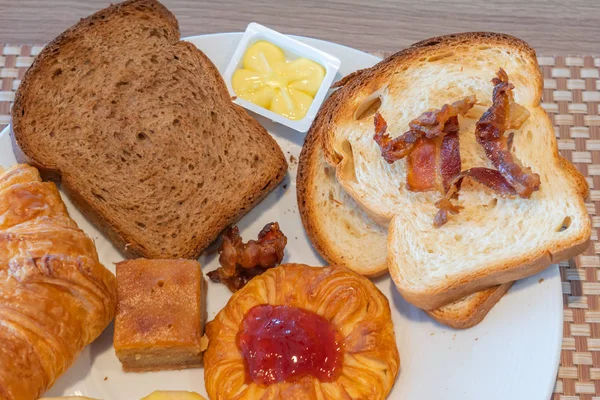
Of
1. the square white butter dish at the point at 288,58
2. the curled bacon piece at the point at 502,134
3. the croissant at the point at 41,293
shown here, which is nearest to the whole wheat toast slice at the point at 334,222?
the square white butter dish at the point at 288,58

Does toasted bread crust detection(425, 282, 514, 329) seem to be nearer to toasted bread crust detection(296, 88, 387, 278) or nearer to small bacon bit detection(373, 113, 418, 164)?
toasted bread crust detection(296, 88, 387, 278)

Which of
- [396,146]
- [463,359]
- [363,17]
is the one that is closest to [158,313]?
[396,146]

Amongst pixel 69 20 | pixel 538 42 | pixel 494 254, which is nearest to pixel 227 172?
pixel 494 254

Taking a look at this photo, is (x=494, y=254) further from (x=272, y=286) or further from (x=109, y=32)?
(x=109, y=32)

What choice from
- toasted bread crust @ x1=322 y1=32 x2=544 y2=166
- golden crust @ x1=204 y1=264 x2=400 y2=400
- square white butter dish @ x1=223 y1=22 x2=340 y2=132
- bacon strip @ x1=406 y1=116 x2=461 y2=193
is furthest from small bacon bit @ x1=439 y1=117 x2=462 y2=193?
square white butter dish @ x1=223 y1=22 x2=340 y2=132

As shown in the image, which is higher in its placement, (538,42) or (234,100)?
(538,42)

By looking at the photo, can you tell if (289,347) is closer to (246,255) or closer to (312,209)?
(246,255)

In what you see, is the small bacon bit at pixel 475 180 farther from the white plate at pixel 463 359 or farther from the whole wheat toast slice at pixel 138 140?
the whole wheat toast slice at pixel 138 140

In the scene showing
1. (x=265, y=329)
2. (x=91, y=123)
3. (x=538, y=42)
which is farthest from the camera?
(x=538, y=42)
